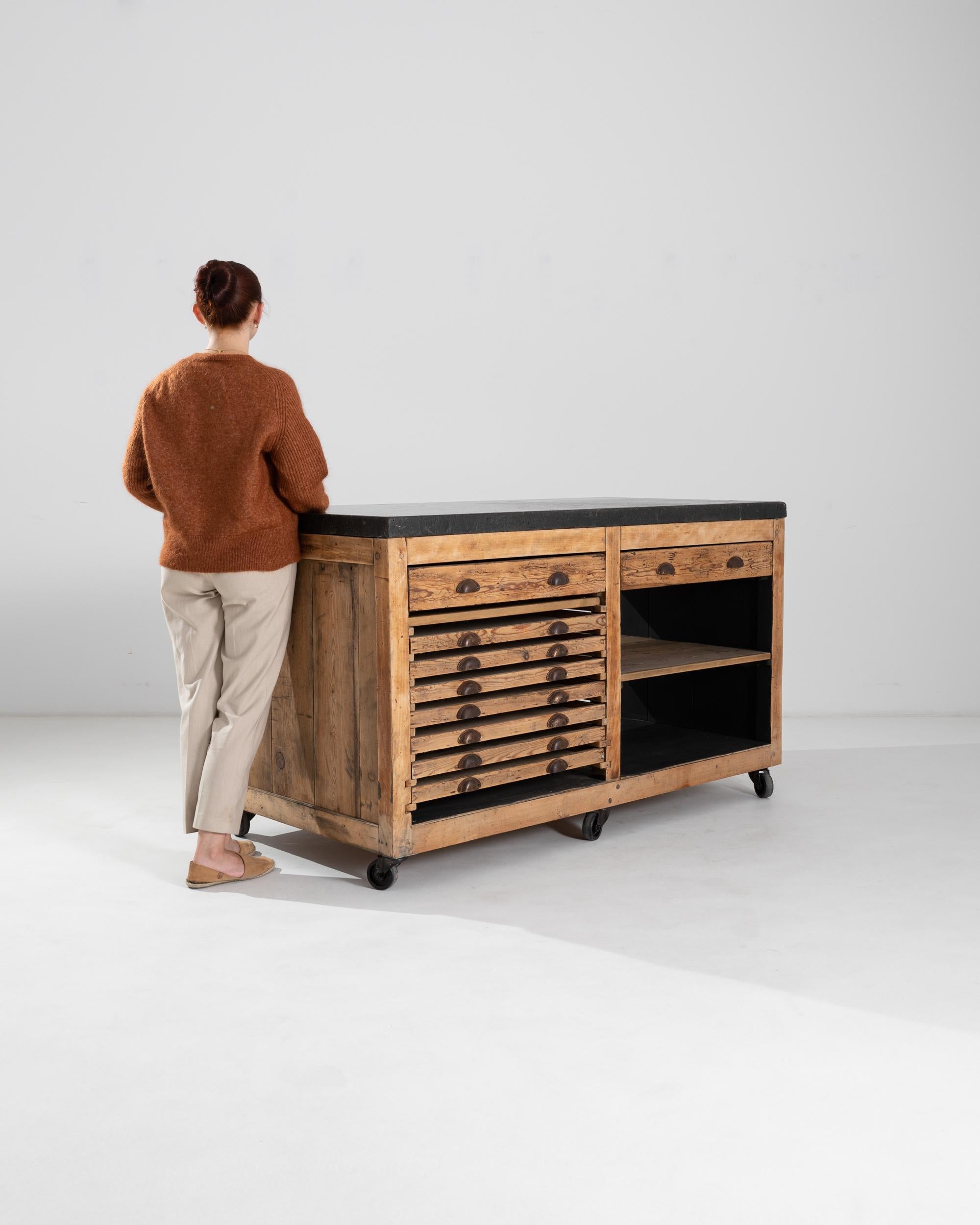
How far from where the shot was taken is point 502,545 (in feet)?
10.5

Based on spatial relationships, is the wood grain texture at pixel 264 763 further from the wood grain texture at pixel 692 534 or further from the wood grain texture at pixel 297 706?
the wood grain texture at pixel 692 534

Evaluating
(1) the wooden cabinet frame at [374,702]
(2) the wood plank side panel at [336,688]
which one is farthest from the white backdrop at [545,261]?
(2) the wood plank side panel at [336,688]

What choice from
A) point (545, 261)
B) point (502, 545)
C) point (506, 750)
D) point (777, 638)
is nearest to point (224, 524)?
point (502, 545)

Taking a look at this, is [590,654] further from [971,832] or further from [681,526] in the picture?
[971,832]

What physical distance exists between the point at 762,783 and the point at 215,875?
186cm

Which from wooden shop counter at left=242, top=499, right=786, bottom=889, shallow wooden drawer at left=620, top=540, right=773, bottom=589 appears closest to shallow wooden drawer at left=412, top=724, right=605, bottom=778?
wooden shop counter at left=242, top=499, right=786, bottom=889

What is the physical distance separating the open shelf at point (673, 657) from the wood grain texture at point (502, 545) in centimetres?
44

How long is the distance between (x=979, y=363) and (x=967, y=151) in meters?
0.91

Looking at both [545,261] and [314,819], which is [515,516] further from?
[545,261]

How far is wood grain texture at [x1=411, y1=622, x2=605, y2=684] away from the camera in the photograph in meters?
3.09

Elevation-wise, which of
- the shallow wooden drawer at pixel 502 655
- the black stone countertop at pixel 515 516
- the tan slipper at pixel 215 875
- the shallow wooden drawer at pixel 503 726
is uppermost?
the black stone countertop at pixel 515 516

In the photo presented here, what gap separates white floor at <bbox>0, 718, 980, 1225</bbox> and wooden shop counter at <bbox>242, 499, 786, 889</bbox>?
181 mm

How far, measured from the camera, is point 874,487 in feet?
17.9

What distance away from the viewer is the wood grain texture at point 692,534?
354 centimetres
